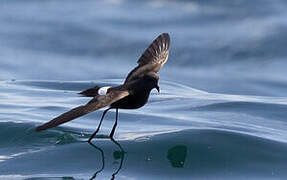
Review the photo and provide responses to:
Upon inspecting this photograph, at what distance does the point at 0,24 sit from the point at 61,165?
960 centimetres

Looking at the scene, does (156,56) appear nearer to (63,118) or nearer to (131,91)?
(131,91)

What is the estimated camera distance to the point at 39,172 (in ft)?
21.9

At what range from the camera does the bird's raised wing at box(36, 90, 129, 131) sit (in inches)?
231

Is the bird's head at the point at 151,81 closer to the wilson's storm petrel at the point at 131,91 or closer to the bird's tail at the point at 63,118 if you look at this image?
the wilson's storm petrel at the point at 131,91

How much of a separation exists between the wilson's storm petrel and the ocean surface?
47 cm

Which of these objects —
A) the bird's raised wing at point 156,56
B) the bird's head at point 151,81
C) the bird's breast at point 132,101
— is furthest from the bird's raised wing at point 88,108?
the bird's raised wing at point 156,56

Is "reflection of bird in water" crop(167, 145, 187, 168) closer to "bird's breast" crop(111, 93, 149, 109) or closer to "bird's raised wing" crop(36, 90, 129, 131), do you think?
"bird's breast" crop(111, 93, 149, 109)

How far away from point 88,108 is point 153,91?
5.02 metres

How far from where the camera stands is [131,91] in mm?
7234

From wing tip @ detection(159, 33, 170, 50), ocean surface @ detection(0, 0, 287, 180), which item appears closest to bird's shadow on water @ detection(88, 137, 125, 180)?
ocean surface @ detection(0, 0, 287, 180)

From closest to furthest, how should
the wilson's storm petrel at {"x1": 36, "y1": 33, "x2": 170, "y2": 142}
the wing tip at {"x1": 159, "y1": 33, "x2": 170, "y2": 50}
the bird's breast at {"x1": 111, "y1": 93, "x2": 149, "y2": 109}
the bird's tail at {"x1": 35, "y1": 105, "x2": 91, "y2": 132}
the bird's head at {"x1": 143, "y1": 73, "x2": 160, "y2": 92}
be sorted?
the bird's tail at {"x1": 35, "y1": 105, "x2": 91, "y2": 132} < the wilson's storm petrel at {"x1": 36, "y1": 33, "x2": 170, "y2": 142} < the bird's breast at {"x1": 111, "y1": 93, "x2": 149, "y2": 109} < the bird's head at {"x1": 143, "y1": 73, "x2": 160, "y2": 92} < the wing tip at {"x1": 159, "y1": 33, "x2": 170, "y2": 50}

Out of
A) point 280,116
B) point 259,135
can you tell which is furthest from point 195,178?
point 280,116

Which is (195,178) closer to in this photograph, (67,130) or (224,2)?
(67,130)

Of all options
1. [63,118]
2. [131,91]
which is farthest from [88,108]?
[131,91]
